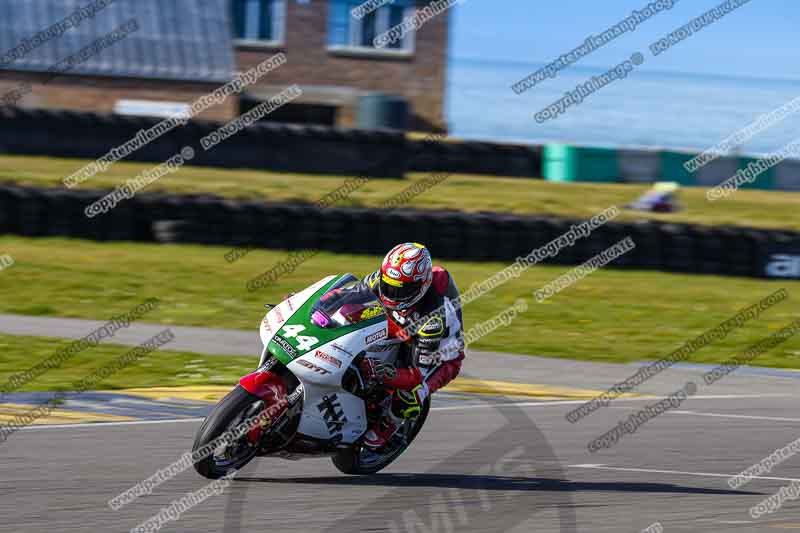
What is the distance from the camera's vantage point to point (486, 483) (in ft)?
27.7

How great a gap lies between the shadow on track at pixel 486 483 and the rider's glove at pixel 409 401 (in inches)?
17.0

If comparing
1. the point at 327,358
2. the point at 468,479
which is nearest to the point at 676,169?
the point at 468,479

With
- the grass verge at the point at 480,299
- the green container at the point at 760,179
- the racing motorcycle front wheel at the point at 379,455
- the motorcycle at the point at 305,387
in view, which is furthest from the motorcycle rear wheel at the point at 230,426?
the green container at the point at 760,179

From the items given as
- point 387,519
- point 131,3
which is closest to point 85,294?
point 387,519

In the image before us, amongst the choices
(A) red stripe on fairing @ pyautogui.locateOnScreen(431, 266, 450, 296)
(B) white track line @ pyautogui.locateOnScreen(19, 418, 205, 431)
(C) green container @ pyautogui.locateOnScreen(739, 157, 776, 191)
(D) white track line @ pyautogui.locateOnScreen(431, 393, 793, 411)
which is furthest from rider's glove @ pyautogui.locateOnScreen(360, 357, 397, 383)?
(C) green container @ pyautogui.locateOnScreen(739, 157, 776, 191)

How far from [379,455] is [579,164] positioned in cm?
2629

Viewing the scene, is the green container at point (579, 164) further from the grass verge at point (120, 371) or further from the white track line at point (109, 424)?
the white track line at point (109, 424)

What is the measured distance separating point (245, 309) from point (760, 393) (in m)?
6.81

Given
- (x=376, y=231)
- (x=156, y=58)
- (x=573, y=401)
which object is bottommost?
(x=156, y=58)

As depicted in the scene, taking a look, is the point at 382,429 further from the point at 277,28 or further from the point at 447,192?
the point at 277,28

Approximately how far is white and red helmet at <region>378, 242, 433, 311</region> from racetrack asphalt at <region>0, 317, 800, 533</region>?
1.15 m

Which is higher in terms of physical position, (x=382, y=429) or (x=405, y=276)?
(x=405, y=276)

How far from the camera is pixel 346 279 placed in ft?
26.9

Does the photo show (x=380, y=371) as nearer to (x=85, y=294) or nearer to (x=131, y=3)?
(x=85, y=294)
